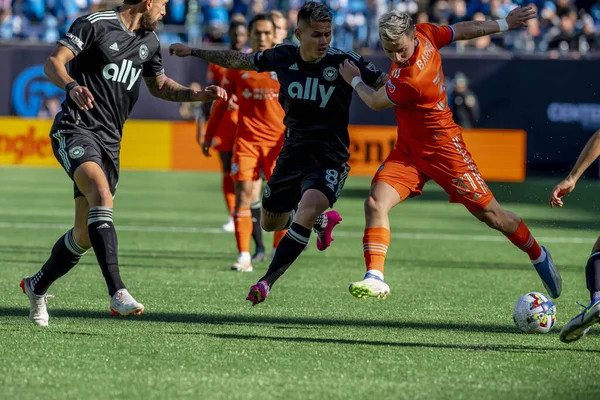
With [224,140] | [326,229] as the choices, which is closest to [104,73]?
[326,229]

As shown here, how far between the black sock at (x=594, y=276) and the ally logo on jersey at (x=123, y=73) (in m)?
3.14

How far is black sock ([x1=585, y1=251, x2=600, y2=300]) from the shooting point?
6.36 meters

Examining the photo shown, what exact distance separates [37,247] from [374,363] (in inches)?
260

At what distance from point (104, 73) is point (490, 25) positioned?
274 centimetres

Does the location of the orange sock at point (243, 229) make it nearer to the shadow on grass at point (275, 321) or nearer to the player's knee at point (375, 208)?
the shadow on grass at point (275, 321)

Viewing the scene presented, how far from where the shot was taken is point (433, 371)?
5.76m

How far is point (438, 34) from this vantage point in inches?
306

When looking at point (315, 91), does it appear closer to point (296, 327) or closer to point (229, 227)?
point (296, 327)

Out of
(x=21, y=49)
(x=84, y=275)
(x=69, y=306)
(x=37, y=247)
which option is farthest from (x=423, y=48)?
(x=21, y=49)

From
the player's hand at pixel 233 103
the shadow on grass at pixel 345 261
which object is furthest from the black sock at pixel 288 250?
the player's hand at pixel 233 103

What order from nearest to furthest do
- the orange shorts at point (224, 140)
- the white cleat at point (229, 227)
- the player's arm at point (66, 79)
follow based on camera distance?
the player's arm at point (66, 79) → the orange shorts at point (224, 140) → the white cleat at point (229, 227)

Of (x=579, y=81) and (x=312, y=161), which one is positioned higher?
(x=312, y=161)

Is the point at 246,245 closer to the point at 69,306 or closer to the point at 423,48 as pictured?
the point at 69,306

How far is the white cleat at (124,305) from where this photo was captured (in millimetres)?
6504
